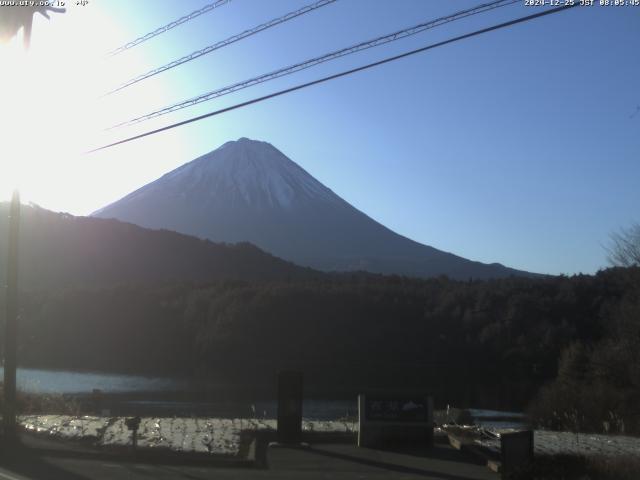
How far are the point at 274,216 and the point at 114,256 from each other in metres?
41.9

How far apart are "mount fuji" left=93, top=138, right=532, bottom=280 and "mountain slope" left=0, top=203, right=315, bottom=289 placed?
2326 cm

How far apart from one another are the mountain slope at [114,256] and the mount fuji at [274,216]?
76.3 feet

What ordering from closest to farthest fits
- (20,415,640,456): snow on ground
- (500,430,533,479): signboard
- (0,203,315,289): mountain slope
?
1. (500,430,533,479): signboard
2. (20,415,640,456): snow on ground
3. (0,203,315,289): mountain slope

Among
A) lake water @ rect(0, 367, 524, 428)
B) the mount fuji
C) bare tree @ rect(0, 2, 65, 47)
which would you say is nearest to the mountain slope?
the mount fuji

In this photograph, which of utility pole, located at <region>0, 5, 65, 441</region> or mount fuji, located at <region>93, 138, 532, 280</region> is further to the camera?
mount fuji, located at <region>93, 138, 532, 280</region>

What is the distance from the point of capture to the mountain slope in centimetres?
6412

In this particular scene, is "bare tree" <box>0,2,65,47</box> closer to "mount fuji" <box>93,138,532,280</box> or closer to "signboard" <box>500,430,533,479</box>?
"signboard" <box>500,430,533,479</box>

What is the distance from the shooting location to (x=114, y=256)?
225 ft

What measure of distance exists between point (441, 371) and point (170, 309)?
753 inches

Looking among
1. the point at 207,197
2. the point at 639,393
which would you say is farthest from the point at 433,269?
the point at 639,393

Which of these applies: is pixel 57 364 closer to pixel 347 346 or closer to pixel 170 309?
pixel 170 309

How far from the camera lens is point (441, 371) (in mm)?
48250

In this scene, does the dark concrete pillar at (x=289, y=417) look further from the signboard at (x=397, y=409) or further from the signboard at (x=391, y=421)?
the signboard at (x=397, y=409)

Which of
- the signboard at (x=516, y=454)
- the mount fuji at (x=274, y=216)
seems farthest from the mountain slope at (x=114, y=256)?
the signboard at (x=516, y=454)
